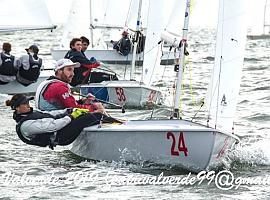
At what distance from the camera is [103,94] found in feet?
38.1

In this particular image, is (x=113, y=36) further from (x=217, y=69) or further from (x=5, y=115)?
(x=217, y=69)

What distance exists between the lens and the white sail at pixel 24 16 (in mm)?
11867

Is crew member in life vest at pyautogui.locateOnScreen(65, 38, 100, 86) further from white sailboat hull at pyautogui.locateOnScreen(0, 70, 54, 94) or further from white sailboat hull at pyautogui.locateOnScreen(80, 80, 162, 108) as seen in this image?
white sailboat hull at pyautogui.locateOnScreen(0, 70, 54, 94)

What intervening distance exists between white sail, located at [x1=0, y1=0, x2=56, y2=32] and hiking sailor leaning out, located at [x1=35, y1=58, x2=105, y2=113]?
4519 mm

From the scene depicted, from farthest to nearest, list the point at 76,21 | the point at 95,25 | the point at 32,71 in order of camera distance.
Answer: the point at 95,25 → the point at 76,21 → the point at 32,71

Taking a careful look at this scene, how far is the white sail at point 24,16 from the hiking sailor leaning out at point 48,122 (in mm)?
4878

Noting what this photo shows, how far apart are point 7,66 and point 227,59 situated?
5537 mm

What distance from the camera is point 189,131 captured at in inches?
258

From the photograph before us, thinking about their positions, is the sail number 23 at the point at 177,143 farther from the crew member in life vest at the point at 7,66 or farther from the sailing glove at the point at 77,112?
the crew member in life vest at the point at 7,66

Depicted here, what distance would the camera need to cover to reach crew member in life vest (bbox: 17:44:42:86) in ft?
39.6

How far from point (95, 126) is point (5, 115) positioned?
3.81m

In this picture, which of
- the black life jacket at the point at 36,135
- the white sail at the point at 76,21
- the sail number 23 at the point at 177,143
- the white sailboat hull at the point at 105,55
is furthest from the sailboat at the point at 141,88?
the white sail at the point at 76,21

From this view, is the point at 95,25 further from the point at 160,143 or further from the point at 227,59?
the point at 160,143

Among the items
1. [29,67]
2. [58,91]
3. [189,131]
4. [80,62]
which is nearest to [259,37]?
[29,67]
